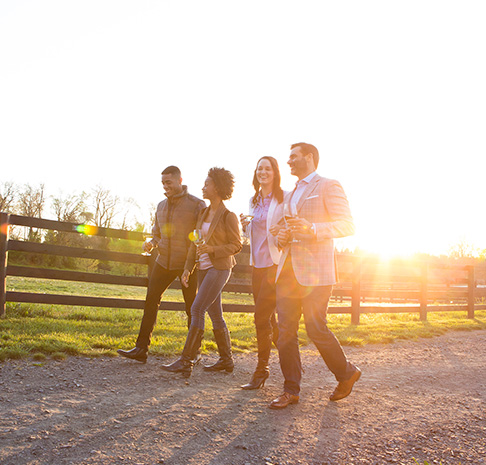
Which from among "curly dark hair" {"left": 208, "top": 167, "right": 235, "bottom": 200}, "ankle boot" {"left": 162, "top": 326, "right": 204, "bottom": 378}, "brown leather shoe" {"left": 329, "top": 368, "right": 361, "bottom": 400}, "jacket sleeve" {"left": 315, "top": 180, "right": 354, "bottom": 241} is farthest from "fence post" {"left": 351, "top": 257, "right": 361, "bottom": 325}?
"jacket sleeve" {"left": 315, "top": 180, "right": 354, "bottom": 241}

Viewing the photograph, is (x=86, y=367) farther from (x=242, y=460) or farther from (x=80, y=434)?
(x=242, y=460)

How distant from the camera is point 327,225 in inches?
128

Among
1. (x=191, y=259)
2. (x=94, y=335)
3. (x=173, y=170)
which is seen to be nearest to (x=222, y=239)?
(x=191, y=259)

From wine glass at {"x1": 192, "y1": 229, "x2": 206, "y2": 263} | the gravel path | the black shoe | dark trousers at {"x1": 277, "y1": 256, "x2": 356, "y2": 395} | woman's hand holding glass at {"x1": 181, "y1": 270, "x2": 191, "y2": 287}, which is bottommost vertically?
the gravel path

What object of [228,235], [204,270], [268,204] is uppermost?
[268,204]

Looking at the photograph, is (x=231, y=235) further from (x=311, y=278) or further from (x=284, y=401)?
(x=284, y=401)

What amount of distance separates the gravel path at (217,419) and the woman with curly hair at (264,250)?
0.31 metres

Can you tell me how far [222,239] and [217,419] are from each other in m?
1.88

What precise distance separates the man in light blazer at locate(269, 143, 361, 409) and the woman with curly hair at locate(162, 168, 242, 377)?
0.91 meters

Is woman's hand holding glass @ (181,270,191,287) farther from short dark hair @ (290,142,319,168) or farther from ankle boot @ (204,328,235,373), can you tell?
short dark hair @ (290,142,319,168)

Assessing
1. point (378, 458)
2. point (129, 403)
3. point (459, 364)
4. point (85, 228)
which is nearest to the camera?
point (378, 458)

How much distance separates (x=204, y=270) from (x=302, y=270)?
132 cm

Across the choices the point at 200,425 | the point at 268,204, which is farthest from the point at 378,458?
the point at 268,204

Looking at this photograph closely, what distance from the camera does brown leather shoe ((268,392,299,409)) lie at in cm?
324
